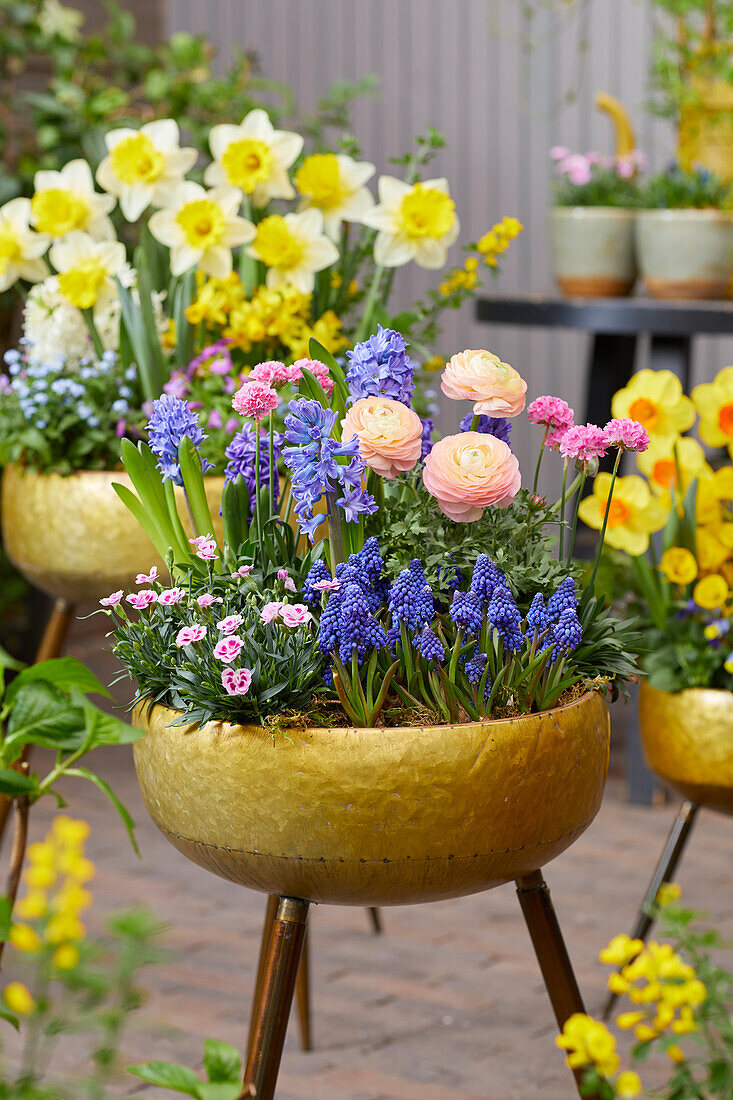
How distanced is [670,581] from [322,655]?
724mm

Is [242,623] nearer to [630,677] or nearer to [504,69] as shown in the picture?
[630,677]

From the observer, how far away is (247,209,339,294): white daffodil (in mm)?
1562

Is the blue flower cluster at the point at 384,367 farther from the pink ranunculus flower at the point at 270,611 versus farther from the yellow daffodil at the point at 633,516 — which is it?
the yellow daffodil at the point at 633,516

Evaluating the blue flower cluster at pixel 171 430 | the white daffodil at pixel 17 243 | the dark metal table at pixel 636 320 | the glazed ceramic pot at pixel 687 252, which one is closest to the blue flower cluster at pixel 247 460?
the blue flower cluster at pixel 171 430

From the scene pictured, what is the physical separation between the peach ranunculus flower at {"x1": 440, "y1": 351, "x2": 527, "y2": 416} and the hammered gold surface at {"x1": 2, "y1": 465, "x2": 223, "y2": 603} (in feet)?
1.79

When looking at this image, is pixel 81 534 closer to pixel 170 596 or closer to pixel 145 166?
pixel 145 166

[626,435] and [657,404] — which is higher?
[626,435]

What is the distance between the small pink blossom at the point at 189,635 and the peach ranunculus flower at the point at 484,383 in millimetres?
241

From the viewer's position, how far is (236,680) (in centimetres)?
92

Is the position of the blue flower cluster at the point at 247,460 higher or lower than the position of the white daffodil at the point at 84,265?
lower

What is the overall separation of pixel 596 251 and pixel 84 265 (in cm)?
139

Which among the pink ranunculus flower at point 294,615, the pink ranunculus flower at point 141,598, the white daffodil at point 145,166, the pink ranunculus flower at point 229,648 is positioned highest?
the white daffodil at point 145,166

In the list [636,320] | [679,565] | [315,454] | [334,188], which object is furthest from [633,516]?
[636,320]

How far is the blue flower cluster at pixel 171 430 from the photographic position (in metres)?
1.05
